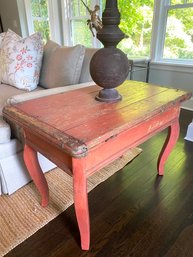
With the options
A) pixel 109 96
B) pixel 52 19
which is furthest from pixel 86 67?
pixel 52 19

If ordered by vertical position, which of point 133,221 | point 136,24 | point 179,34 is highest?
point 136,24

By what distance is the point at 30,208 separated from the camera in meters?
1.23

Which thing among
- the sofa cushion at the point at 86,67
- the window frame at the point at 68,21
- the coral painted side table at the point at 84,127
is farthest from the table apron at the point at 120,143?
the window frame at the point at 68,21

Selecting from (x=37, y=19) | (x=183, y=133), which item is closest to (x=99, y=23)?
(x=183, y=133)

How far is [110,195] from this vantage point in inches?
52.4

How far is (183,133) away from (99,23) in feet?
4.99

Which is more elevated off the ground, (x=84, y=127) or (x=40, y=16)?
(x=40, y=16)

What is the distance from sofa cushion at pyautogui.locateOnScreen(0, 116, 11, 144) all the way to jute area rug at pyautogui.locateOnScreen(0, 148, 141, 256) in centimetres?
39

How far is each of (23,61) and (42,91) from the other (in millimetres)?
671

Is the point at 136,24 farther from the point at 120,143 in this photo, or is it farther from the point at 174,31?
the point at 120,143

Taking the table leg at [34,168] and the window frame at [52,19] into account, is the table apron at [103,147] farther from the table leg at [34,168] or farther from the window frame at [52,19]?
the window frame at [52,19]

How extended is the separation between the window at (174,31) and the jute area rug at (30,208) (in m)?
1.93

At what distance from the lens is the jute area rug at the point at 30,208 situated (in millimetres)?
1070

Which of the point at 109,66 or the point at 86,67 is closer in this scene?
the point at 109,66
